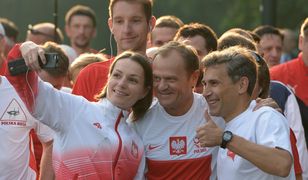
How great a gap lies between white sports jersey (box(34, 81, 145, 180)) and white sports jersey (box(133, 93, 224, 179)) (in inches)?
7.9

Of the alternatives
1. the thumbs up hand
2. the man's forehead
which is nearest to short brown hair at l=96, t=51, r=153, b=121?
the man's forehead

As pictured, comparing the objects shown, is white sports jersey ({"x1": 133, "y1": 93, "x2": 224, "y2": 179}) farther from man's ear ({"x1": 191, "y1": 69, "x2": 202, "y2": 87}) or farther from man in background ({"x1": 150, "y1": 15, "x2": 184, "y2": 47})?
man in background ({"x1": 150, "y1": 15, "x2": 184, "y2": 47})

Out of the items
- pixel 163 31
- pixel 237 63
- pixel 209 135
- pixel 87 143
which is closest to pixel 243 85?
pixel 237 63

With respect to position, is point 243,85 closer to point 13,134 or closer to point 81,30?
point 13,134

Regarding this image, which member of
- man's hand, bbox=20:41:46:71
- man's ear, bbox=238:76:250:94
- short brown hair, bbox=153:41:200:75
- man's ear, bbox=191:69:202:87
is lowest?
man's ear, bbox=191:69:202:87

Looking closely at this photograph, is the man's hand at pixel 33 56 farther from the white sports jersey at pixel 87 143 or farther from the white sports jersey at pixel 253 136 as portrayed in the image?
the white sports jersey at pixel 253 136

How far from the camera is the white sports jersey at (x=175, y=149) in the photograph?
6.04 m

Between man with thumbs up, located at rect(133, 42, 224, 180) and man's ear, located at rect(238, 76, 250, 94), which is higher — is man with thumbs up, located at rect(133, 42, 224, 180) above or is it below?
below

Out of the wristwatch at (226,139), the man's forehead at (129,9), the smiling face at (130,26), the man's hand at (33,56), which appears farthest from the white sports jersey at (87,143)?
the man's forehead at (129,9)

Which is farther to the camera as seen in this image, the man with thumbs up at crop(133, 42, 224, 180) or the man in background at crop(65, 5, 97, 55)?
the man in background at crop(65, 5, 97, 55)

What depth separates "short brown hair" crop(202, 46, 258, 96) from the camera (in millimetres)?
5816

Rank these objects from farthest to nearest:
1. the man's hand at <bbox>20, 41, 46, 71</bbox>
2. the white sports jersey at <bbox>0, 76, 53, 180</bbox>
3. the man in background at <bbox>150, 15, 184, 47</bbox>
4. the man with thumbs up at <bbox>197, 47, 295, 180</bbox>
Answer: the man in background at <bbox>150, 15, 184, 47</bbox> < the white sports jersey at <bbox>0, 76, 53, 180</bbox> < the man with thumbs up at <bbox>197, 47, 295, 180</bbox> < the man's hand at <bbox>20, 41, 46, 71</bbox>

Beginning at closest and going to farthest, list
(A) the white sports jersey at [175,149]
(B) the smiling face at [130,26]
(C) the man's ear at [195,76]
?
(A) the white sports jersey at [175,149], (C) the man's ear at [195,76], (B) the smiling face at [130,26]

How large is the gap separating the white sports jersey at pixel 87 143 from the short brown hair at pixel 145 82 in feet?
0.82
